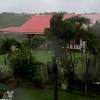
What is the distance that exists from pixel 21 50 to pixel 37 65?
3.76ft

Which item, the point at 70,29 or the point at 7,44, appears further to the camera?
the point at 7,44

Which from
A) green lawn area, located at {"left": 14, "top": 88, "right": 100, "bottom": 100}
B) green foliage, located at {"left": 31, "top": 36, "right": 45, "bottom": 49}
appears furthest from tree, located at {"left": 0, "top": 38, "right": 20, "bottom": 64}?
green lawn area, located at {"left": 14, "top": 88, "right": 100, "bottom": 100}

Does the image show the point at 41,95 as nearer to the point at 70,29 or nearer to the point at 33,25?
the point at 70,29

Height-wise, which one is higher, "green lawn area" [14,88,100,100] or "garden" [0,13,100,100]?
"garden" [0,13,100,100]

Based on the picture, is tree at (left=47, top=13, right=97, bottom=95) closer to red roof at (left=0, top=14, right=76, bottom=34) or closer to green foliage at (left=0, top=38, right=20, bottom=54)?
green foliage at (left=0, top=38, right=20, bottom=54)

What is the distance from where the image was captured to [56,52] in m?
13.0

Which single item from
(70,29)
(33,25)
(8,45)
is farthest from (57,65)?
(33,25)

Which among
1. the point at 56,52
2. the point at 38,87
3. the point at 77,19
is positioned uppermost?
the point at 77,19

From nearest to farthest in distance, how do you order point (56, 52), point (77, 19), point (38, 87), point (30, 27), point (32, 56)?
point (56, 52) < point (77, 19) < point (38, 87) < point (32, 56) < point (30, 27)

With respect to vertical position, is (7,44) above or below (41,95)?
above

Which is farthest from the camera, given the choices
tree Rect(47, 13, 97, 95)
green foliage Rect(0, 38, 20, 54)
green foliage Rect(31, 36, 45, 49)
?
green foliage Rect(0, 38, 20, 54)

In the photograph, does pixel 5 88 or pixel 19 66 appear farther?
pixel 19 66

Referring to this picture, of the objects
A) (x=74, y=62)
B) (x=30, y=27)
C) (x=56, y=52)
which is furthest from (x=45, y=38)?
(x=30, y=27)

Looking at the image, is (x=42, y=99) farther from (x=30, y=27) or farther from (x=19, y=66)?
(x=30, y=27)
